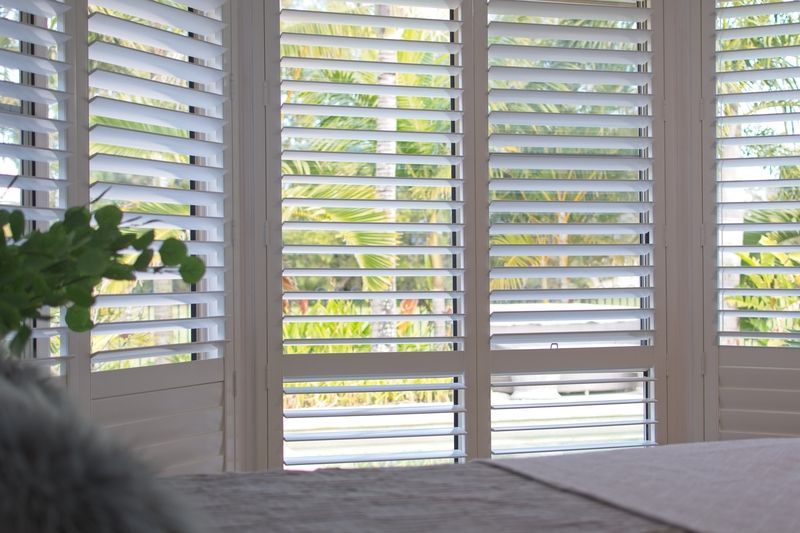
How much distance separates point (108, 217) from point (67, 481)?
0.69m

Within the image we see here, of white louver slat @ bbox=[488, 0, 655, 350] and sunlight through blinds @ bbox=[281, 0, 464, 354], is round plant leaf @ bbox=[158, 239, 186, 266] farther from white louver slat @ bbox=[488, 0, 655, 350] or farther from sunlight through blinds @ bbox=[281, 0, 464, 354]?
white louver slat @ bbox=[488, 0, 655, 350]

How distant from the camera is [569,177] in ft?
10.0

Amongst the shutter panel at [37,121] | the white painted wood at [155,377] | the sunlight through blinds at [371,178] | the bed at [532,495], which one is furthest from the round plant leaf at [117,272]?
the sunlight through blinds at [371,178]

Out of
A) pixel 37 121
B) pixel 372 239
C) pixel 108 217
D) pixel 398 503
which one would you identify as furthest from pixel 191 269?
pixel 372 239

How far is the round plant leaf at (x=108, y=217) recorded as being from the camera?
1.36 meters

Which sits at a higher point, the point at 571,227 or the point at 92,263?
the point at 571,227

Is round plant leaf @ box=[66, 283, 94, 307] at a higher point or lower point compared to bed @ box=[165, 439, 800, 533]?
higher

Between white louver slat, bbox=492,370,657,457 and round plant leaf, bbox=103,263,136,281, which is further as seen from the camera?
white louver slat, bbox=492,370,657,457

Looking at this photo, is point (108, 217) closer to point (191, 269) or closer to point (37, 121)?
point (191, 269)

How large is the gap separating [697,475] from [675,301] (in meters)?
1.83

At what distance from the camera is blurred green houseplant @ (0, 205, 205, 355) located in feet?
4.03

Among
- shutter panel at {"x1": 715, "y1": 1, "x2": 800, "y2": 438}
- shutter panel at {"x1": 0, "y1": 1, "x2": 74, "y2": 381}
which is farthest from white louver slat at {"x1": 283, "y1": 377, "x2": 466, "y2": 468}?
shutter panel at {"x1": 715, "y1": 1, "x2": 800, "y2": 438}

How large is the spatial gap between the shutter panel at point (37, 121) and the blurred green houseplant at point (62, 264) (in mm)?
811

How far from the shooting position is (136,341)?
Result: 2.50 m
